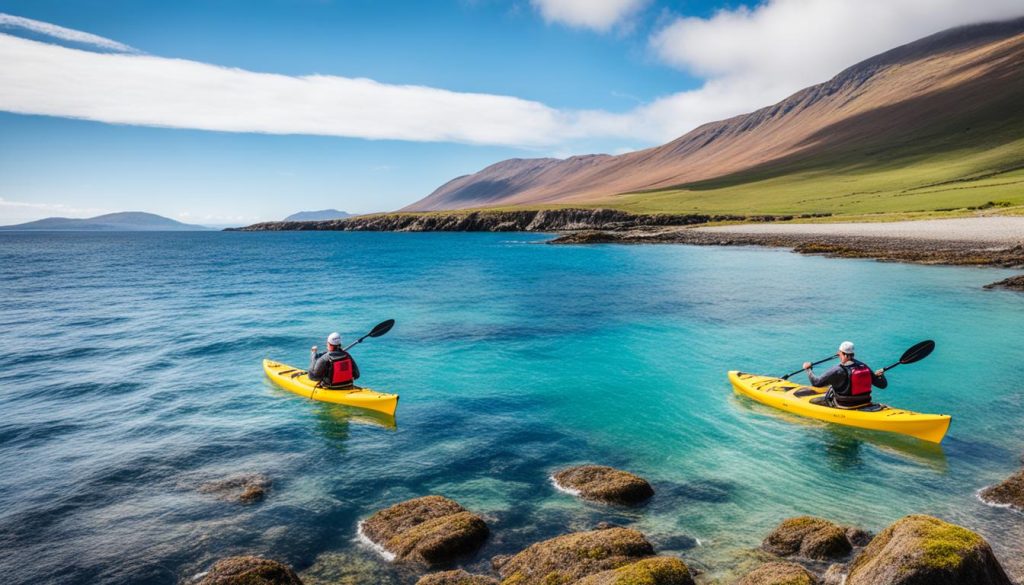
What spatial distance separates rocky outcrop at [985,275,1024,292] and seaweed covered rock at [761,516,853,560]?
34.9 meters

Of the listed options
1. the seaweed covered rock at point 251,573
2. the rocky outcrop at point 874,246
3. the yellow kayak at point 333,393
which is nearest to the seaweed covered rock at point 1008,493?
the seaweed covered rock at point 251,573

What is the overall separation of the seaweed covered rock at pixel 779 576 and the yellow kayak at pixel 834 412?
833 centimetres

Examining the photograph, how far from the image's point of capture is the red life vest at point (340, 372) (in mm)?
17844

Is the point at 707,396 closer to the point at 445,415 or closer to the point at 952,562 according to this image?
the point at 445,415

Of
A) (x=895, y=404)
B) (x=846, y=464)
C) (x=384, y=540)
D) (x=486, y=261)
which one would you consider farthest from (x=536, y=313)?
(x=486, y=261)

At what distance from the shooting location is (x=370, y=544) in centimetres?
987

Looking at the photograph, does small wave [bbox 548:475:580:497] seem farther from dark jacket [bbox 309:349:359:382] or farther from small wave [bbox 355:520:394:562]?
dark jacket [bbox 309:349:359:382]

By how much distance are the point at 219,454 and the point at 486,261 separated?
5914 cm

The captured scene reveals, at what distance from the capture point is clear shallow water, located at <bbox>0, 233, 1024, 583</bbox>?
34.3ft

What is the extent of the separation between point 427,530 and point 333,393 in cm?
926

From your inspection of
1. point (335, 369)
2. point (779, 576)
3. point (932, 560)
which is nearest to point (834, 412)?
point (779, 576)

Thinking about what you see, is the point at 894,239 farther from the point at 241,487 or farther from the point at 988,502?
the point at 241,487

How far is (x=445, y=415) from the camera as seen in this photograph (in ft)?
56.3

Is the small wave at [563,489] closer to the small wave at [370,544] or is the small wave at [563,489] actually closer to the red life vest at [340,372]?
→ the small wave at [370,544]
